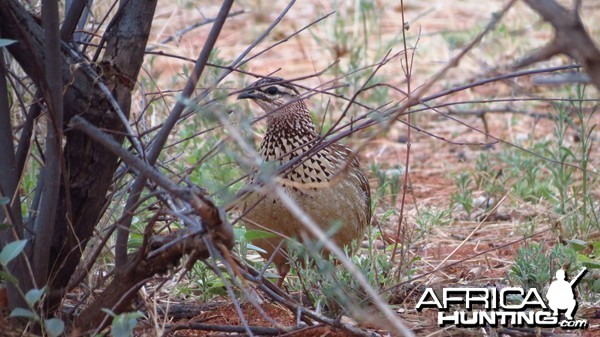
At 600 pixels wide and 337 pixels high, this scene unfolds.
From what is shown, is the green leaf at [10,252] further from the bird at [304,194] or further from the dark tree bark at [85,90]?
the bird at [304,194]

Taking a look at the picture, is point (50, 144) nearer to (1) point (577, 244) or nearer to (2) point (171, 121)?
(2) point (171, 121)

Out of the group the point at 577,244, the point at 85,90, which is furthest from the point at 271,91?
the point at 85,90

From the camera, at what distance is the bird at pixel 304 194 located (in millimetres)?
4078

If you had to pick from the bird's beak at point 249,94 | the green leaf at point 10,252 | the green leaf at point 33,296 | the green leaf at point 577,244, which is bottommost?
the green leaf at point 577,244

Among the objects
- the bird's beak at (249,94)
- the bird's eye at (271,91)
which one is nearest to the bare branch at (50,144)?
the bird's beak at (249,94)

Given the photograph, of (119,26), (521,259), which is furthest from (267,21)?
(119,26)

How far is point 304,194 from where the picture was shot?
13.5ft

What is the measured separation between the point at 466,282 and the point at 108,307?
73.0 inches

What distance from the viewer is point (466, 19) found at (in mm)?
9977

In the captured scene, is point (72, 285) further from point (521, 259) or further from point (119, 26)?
point (521, 259)

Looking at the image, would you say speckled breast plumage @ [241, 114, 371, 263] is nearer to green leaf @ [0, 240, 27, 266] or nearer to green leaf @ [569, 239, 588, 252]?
green leaf @ [569, 239, 588, 252]

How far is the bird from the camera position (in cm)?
408

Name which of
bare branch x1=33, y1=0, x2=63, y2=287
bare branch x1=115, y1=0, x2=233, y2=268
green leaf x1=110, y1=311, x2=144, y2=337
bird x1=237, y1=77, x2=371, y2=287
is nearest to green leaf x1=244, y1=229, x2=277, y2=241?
bird x1=237, y1=77, x2=371, y2=287

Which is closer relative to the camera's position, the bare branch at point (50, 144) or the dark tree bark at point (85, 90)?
the bare branch at point (50, 144)
